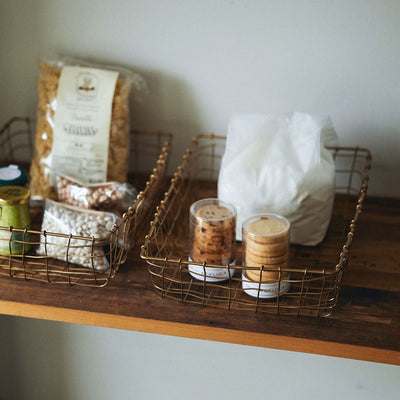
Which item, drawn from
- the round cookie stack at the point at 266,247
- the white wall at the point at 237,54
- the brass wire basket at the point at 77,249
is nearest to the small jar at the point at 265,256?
the round cookie stack at the point at 266,247

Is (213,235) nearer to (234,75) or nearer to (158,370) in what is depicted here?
(234,75)

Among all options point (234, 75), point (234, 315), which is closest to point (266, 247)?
point (234, 315)

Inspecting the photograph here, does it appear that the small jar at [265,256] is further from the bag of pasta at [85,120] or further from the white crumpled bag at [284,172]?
the bag of pasta at [85,120]

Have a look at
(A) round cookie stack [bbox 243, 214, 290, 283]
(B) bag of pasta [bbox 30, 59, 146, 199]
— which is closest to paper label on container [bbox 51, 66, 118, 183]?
(B) bag of pasta [bbox 30, 59, 146, 199]

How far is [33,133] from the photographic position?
137 centimetres

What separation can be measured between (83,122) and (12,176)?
0.61 feet

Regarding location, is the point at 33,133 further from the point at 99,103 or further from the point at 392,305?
the point at 392,305

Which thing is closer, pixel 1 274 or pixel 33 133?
pixel 1 274

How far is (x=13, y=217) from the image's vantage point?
1.04 metres

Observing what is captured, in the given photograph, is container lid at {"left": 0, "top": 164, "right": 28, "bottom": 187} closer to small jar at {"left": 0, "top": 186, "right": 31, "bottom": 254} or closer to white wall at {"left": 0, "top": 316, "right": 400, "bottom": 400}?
small jar at {"left": 0, "top": 186, "right": 31, "bottom": 254}

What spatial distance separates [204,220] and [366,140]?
450 mm

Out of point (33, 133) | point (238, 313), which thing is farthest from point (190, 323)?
point (33, 133)

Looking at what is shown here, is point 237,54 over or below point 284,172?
over

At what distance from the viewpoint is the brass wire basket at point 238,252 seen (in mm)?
945
